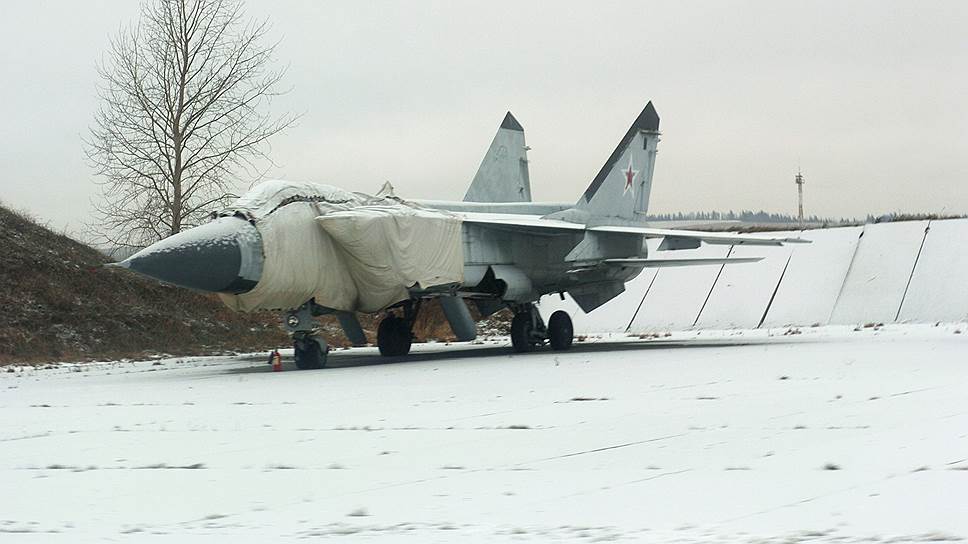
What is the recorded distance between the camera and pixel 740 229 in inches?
1393

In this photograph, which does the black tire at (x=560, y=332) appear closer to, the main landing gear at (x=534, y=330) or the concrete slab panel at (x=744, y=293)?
the main landing gear at (x=534, y=330)

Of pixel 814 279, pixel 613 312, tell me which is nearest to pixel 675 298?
pixel 613 312

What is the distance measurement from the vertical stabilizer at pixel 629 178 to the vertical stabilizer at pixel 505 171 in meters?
2.33

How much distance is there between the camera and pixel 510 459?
20.5 feet

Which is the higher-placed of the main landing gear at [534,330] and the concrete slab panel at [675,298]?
the concrete slab panel at [675,298]

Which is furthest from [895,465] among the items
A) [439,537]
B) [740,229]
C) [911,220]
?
[740,229]

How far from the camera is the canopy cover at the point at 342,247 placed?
16.0 metres

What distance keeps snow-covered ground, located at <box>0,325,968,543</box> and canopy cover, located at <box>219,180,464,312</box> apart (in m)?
3.81

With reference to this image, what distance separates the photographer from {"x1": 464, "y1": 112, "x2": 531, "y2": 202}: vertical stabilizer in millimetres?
23703

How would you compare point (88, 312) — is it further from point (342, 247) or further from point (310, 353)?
point (310, 353)

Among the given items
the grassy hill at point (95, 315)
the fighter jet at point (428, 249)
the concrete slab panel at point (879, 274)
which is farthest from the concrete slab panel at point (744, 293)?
the grassy hill at point (95, 315)

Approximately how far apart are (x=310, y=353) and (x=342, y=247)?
192cm

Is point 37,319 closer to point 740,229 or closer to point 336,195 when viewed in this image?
point 336,195

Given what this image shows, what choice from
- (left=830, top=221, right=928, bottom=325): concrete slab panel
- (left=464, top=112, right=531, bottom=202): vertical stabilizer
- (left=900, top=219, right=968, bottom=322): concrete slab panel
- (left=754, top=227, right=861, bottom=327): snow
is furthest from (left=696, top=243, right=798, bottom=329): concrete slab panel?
(left=464, top=112, right=531, bottom=202): vertical stabilizer
